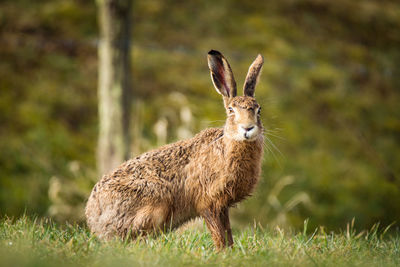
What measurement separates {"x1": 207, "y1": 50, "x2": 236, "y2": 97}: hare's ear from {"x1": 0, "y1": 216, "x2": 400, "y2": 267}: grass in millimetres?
1660

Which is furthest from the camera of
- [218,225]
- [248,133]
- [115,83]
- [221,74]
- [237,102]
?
[115,83]

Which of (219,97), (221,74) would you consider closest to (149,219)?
(221,74)

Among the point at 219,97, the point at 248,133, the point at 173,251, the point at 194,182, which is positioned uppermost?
the point at 219,97

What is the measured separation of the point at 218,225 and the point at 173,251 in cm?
85

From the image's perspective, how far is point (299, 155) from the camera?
12516mm

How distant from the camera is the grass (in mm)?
4430

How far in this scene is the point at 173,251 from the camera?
16.3 ft

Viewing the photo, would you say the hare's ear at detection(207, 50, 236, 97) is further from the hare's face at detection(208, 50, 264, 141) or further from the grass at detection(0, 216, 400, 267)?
the grass at detection(0, 216, 400, 267)

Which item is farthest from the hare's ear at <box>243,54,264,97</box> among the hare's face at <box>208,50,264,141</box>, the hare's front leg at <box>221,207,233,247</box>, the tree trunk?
the tree trunk

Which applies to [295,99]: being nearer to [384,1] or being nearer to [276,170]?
[276,170]

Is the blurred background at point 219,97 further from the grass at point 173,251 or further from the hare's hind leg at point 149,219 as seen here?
the hare's hind leg at point 149,219

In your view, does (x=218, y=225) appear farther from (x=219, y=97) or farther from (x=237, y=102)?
(x=219, y=97)

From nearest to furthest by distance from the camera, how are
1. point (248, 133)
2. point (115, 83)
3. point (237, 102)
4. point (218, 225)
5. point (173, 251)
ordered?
point (173, 251), point (248, 133), point (218, 225), point (237, 102), point (115, 83)

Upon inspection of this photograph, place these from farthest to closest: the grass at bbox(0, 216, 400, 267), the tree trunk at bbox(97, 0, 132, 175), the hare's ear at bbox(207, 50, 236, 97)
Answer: the tree trunk at bbox(97, 0, 132, 175) → the hare's ear at bbox(207, 50, 236, 97) → the grass at bbox(0, 216, 400, 267)
